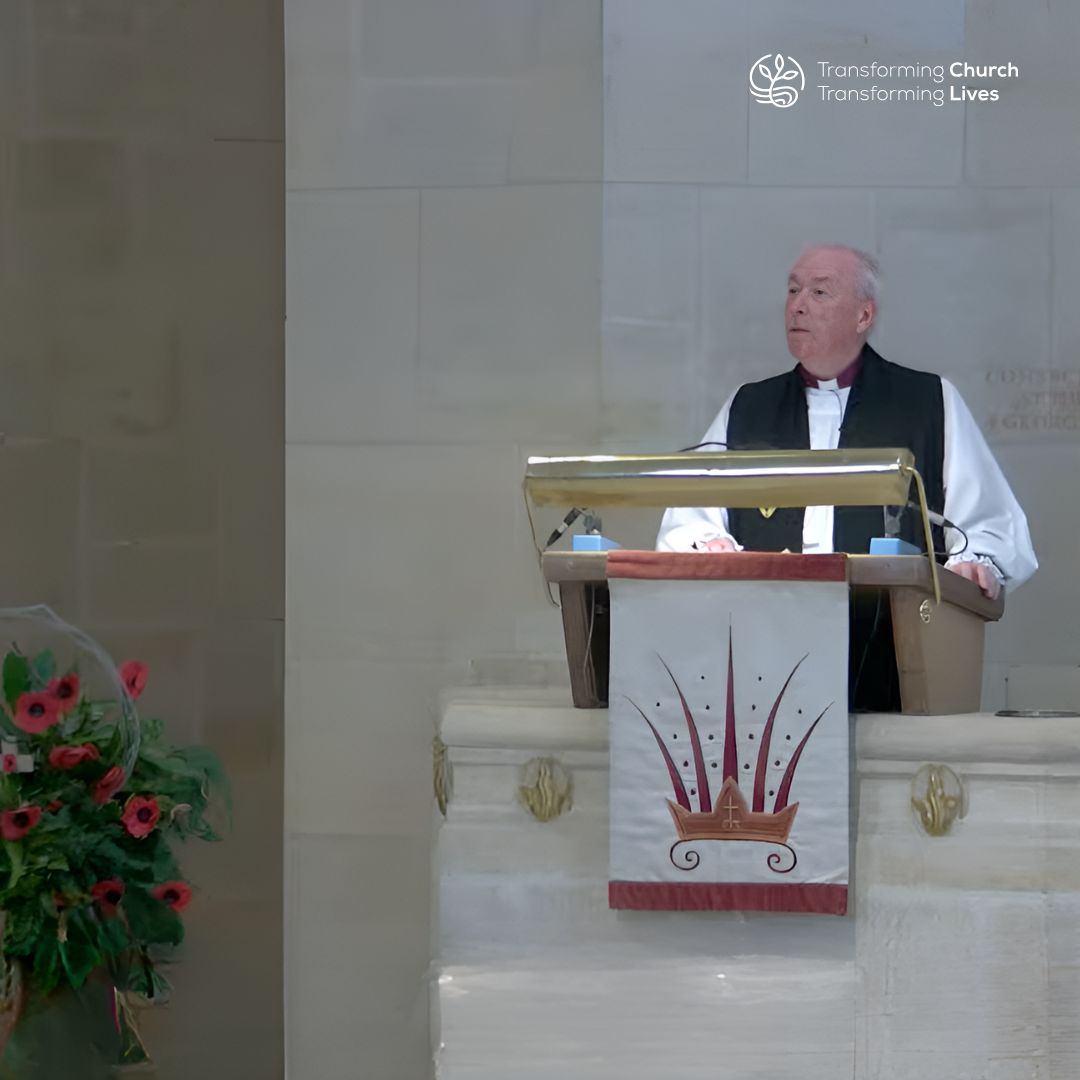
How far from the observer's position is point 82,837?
3.27m

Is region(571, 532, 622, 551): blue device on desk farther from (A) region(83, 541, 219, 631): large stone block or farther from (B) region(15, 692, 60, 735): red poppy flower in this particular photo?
(A) region(83, 541, 219, 631): large stone block

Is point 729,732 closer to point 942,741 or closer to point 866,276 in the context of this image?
point 942,741

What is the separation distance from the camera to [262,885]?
4691mm

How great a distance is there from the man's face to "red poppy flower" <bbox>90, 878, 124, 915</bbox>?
7.15 ft

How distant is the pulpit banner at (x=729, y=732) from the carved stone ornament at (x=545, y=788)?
0.42 feet

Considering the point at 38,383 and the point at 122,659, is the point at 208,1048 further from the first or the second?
the point at 38,383

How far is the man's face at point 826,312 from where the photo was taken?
4363 mm

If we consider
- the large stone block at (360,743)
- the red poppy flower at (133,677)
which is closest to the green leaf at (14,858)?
the red poppy flower at (133,677)

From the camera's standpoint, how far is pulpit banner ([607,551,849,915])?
3109 millimetres

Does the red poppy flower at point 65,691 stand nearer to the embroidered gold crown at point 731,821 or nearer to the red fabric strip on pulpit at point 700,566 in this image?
the red fabric strip on pulpit at point 700,566

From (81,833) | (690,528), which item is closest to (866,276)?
(690,528)

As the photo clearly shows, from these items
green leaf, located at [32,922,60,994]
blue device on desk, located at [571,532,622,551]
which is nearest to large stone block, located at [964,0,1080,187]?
blue device on desk, located at [571,532,622,551]

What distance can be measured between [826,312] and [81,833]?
232 centimetres

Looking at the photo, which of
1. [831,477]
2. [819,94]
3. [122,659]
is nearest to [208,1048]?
[122,659]
